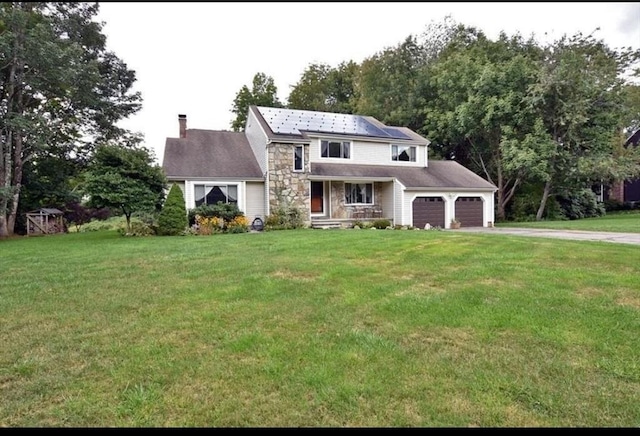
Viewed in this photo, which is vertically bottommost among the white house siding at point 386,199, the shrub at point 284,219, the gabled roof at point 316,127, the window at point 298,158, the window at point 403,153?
the shrub at point 284,219

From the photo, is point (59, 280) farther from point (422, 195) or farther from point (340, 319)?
point (422, 195)

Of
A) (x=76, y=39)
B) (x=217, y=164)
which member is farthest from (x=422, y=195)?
(x=76, y=39)

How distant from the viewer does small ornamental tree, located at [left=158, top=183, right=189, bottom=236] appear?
15.2m

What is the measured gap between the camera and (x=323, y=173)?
19.3 m

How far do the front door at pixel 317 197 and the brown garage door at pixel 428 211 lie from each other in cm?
512

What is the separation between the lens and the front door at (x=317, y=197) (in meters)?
20.8

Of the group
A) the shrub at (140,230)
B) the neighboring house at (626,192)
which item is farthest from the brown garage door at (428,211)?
the neighboring house at (626,192)

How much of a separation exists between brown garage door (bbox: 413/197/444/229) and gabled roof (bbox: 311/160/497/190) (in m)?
0.82

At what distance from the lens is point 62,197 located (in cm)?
2409

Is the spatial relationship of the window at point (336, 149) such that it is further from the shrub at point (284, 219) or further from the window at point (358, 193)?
the shrub at point (284, 219)

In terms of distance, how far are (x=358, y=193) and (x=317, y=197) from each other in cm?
238

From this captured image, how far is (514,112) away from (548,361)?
2399 centimetres

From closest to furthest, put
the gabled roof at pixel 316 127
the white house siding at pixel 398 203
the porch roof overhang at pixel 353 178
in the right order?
1. the porch roof overhang at pixel 353 178
2. the gabled roof at pixel 316 127
3. the white house siding at pixel 398 203

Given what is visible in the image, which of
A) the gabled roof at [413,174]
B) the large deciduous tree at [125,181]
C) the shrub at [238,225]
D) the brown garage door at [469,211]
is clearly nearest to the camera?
the large deciduous tree at [125,181]
